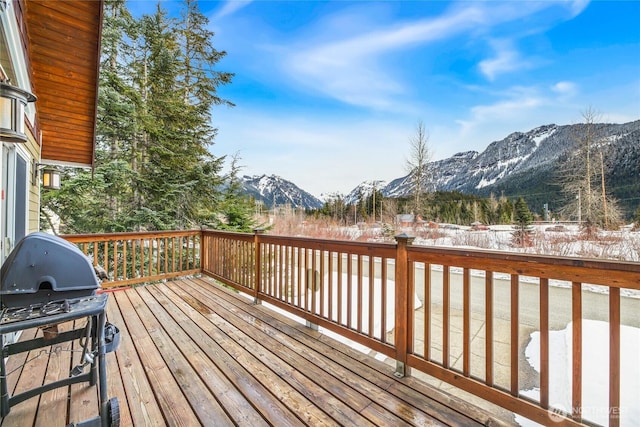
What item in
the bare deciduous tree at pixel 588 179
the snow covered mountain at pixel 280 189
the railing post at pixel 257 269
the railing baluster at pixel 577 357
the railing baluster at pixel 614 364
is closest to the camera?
the railing baluster at pixel 614 364

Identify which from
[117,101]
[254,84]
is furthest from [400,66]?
[117,101]

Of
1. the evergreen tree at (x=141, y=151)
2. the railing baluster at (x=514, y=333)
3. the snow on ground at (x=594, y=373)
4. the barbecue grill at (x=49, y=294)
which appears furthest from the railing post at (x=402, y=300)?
the evergreen tree at (x=141, y=151)

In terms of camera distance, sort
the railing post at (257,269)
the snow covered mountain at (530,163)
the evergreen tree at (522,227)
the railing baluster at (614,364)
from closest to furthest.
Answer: the railing baluster at (614,364), the railing post at (257,269), the evergreen tree at (522,227), the snow covered mountain at (530,163)

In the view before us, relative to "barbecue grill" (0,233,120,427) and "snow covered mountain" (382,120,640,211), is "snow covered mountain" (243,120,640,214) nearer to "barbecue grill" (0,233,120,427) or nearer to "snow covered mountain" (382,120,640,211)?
"snow covered mountain" (382,120,640,211)

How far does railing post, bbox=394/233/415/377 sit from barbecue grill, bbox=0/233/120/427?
6.03ft

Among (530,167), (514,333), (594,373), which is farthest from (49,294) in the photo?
(530,167)

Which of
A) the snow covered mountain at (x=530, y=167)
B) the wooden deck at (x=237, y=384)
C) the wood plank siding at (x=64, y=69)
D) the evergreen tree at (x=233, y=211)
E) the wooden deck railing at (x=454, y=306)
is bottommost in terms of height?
the wooden deck at (x=237, y=384)

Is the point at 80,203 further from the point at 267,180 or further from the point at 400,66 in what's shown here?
the point at 267,180

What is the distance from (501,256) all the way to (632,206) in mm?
12699

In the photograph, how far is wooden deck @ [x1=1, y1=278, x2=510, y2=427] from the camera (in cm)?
168

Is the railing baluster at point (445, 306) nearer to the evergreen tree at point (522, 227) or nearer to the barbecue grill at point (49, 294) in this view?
the barbecue grill at point (49, 294)

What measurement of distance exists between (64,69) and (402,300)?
4.86m

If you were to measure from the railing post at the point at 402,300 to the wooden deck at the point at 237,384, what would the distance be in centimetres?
14

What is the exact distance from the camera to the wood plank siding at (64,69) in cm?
309
